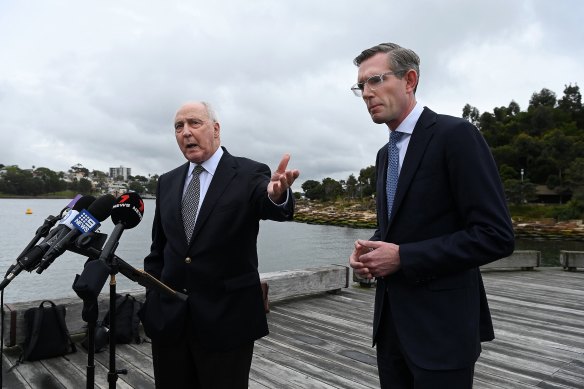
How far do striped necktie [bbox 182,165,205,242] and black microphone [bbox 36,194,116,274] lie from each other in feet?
1.49

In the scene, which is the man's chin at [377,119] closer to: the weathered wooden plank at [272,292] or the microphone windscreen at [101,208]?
the microphone windscreen at [101,208]

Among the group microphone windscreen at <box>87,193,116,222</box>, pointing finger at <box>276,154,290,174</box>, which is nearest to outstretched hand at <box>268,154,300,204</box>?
pointing finger at <box>276,154,290,174</box>

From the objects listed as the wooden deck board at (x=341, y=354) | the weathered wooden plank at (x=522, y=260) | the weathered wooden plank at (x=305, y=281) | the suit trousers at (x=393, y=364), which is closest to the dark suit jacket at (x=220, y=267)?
the suit trousers at (x=393, y=364)

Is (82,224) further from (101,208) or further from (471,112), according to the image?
(471,112)

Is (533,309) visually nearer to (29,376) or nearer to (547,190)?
(29,376)

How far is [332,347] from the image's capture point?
4578 mm

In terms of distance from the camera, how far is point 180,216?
2.44 m

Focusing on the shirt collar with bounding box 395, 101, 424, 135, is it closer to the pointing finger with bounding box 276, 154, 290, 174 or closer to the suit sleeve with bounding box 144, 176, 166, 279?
→ the pointing finger with bounding box 276, 154, 290, 174

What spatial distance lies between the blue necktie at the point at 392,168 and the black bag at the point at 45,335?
12.0 ft

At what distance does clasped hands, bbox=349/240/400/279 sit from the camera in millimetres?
1679

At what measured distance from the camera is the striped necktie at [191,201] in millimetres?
2410

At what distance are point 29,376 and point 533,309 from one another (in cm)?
636

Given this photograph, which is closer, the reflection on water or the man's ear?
the man's ear

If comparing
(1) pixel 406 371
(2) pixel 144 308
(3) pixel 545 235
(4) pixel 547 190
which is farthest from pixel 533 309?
(4) pixel 547 190
